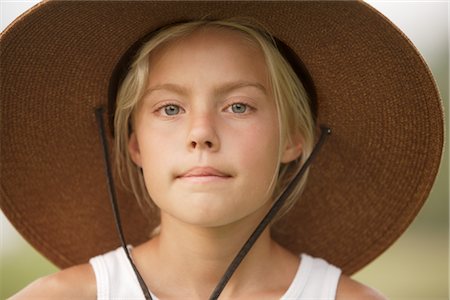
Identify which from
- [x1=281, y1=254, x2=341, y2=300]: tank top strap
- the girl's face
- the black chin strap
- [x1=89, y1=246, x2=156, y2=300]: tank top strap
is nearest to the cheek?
the girl's face

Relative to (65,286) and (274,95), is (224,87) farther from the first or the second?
(65,286)

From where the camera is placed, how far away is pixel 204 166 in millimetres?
2293

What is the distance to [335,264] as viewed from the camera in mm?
2867

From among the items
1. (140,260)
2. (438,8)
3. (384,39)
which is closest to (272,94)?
(384,39)

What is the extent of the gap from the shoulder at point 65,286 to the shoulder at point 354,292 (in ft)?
2.34

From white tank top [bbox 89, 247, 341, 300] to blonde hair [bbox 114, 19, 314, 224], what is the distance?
251 mm

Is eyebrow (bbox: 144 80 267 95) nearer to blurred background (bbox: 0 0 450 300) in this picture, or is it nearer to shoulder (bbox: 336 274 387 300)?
shoulder (bbox: 336 274 387 300)

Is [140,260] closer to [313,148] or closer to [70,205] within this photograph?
[70,205]

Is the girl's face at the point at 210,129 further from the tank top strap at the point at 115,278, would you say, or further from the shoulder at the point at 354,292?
the shoulder at the point at 354,292

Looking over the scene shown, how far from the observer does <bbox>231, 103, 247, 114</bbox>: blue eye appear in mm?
2367

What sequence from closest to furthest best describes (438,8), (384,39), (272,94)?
(384,39)
(272,94)
(438,8)

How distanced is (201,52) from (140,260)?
670 millimetres

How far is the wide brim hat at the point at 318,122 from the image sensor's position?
2326 mm

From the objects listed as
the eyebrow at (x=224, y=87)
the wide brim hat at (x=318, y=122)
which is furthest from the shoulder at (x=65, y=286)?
the eyebrow at (x=224, y=87)
